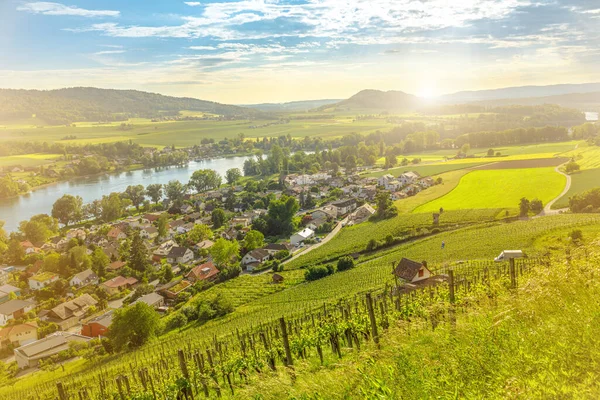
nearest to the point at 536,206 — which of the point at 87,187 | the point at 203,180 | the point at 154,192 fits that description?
the point at 154,192

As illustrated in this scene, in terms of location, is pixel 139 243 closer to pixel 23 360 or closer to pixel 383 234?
pixel 23 360

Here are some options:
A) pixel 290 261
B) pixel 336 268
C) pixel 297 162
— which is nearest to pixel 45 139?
pixel 297 162

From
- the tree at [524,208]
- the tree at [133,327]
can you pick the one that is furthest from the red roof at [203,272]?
the tree at [524,208]

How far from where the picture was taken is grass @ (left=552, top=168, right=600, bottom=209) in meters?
31.6

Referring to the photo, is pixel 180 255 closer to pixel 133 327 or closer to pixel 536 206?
pixel 133 327

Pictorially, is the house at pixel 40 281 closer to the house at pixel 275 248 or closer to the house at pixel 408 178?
the house at pixel 275 248

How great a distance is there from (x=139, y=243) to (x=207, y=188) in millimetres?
32389

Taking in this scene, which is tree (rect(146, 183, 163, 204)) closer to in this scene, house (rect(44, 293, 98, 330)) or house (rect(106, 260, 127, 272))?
house (rect(106, 260, 127, 272))

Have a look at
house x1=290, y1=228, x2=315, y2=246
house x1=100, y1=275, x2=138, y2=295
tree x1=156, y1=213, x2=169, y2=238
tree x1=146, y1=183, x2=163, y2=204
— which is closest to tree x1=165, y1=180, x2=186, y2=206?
tree x1=146, y1=183, x2=163, y2=204

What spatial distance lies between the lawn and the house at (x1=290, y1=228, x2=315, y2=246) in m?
10.6

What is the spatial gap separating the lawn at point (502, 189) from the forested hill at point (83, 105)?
105261mm

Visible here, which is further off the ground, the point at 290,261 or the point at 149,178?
the point at 149,178

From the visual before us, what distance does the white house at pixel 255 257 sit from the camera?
31.8 m

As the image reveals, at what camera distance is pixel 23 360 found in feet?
61.0
